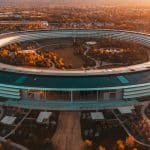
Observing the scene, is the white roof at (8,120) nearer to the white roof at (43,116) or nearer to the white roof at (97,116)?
the white roof at (43,116)

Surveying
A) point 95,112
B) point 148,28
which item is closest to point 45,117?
point 95,112

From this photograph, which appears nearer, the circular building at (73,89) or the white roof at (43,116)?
the white roof at (43,116)

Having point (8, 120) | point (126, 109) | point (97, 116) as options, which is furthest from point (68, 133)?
point (126, 109)

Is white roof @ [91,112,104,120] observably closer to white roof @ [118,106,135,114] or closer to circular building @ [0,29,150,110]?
circular building @ [0,29,150,110]

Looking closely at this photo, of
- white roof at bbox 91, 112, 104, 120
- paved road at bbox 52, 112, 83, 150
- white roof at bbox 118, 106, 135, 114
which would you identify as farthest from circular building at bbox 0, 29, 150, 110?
paved road at bbox 52, 112, 83, 150

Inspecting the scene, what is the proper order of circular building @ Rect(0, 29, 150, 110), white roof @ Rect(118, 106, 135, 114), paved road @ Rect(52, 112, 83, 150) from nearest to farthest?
paved road @ Rect(52, 112, 83, 150) < white roof @ Rect(118, 106, 135, 114) < circular building @ Rect(0, 29, 150, 110)

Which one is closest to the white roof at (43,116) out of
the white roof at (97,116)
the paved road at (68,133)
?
the paved road at (68,133)

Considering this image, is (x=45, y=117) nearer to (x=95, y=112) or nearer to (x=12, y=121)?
(x=12, y=121)

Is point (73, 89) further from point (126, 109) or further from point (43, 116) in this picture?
point (126, 109)

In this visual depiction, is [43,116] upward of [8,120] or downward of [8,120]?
upward
